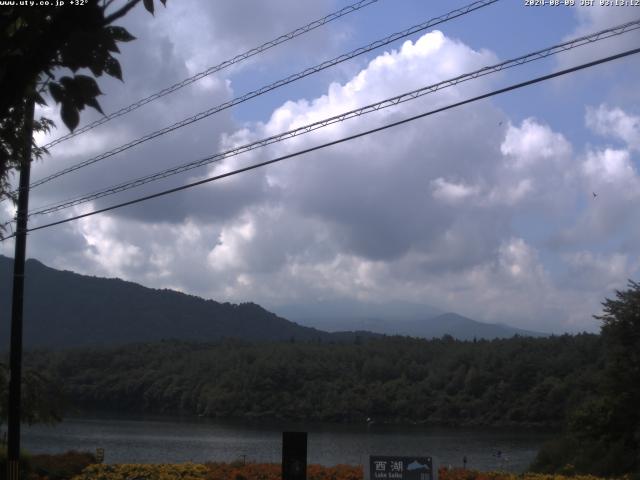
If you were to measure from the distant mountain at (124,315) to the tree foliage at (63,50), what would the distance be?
130511 mm

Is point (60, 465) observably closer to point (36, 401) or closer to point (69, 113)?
point (36, 401)

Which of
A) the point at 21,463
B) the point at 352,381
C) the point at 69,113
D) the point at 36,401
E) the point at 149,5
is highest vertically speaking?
the point at 149,5

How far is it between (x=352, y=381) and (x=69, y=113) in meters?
55.8

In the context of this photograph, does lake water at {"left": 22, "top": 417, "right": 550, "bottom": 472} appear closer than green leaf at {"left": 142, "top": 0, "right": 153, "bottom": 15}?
No

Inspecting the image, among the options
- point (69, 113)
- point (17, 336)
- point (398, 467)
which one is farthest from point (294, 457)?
point (69, 113)

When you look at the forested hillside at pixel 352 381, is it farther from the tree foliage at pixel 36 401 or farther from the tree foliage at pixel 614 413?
the tree foliage at pixel 36 401

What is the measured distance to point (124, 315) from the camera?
496 feet

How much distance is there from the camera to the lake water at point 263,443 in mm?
26875

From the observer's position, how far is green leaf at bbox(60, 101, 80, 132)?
4.21 m

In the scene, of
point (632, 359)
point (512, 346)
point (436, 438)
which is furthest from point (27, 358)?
point (632, 359)

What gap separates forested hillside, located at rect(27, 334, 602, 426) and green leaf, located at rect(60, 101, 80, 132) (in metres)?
42.9

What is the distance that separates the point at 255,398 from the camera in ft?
190

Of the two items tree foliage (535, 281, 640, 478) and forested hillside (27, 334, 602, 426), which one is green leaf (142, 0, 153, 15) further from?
forested hillside (27, 334, 602, 426)

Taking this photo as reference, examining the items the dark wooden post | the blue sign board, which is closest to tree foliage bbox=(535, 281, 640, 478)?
the blue sign board
